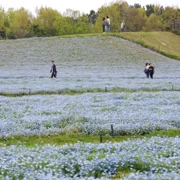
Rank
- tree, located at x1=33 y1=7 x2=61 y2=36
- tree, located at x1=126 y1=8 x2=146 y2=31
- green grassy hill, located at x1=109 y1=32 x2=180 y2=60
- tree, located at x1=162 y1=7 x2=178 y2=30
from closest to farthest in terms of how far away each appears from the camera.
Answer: green grassy hill, located at x1=109 y1=32 x2=180 y2=60, tree, located at x1=162 y1=7 x2=178 y2=30, tree, located at x1=33 y1=7 x2=61 y2=36, tree, located at x1=126 y1=8 x2=146 y2=31

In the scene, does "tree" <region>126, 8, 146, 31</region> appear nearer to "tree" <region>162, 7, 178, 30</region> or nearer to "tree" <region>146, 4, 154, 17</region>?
"tree" <region>162, 7, 178, 30</region>

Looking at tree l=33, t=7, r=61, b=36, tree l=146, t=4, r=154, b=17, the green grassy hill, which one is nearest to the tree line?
tree l=33, t=7, r=61, b=36

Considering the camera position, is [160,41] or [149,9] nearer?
[160,41]

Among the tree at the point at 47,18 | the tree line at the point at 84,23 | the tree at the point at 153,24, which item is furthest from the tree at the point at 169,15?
the tree at the point at 47,18

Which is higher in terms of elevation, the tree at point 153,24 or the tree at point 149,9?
the tree at point 149,9

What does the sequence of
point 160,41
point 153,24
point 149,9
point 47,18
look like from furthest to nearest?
point 149,9 < point 47,18 < point 153,24 < point 160,41

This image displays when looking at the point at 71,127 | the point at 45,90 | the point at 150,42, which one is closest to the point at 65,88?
the point at 45,90

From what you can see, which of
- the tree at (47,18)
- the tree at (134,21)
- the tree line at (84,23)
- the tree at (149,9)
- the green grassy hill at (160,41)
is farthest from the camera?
the tree at (149,9)

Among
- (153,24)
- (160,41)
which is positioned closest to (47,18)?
(153,24)

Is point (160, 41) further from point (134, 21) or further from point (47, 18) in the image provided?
point (47, 18)

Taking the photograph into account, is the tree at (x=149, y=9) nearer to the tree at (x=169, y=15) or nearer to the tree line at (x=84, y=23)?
the tree line at (x=84, y=23)

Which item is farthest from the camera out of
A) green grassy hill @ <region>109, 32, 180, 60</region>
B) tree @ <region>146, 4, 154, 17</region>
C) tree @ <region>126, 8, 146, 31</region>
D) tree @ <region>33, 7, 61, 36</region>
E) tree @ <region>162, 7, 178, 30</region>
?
tree @ <region>146, 4, 154, 17</region>

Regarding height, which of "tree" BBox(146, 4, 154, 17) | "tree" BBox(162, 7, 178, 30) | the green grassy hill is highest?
"tree" BBox(146, 4, 154, 17)

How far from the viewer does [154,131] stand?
13156mm
